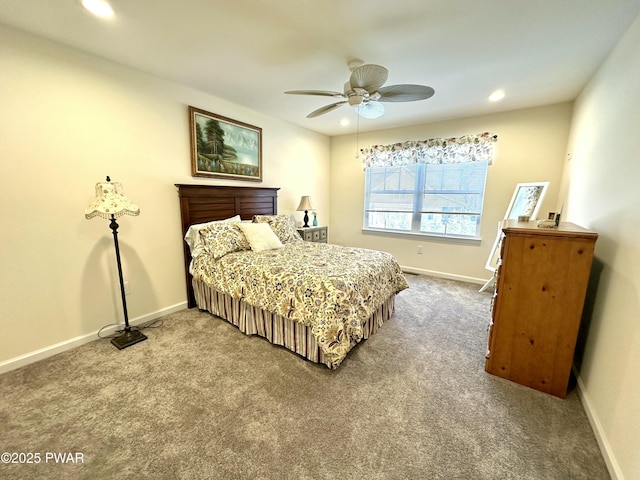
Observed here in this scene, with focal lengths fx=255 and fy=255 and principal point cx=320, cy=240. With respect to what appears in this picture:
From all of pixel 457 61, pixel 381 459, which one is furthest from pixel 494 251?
pixel 381 459

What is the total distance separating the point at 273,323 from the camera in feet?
7.41

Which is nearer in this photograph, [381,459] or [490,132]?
[381,459]

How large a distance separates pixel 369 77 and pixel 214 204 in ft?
7.20

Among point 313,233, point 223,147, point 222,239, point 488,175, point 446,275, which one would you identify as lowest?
point 446,275

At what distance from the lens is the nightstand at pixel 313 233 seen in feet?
13.4

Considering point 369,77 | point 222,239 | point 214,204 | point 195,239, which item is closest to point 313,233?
point 214,204

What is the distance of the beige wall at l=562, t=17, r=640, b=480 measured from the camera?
1212 mm

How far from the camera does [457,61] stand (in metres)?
2.21

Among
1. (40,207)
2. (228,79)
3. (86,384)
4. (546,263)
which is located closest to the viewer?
(546,263)

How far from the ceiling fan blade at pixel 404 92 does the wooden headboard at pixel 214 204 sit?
2.05 meters

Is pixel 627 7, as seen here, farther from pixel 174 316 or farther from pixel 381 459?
pixel 174 316

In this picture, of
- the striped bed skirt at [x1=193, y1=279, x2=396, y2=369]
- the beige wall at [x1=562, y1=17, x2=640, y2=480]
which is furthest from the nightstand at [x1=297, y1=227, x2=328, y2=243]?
the beige wall at [x1=562, y1=17, x2=640, y2=480]

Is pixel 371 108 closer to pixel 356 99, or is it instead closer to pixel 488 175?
pixel 356 99

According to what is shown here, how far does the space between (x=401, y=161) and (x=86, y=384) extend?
4.51m
